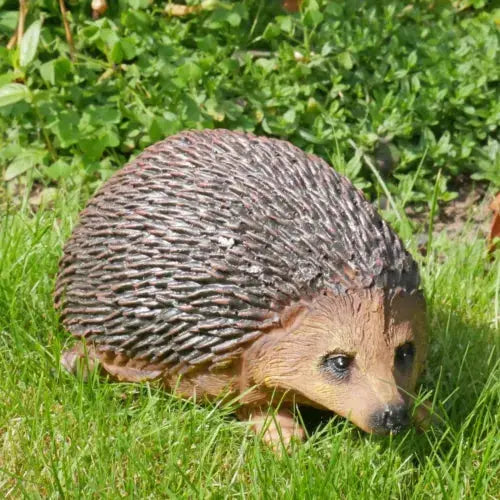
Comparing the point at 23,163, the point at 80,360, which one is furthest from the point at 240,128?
the point at 80,360

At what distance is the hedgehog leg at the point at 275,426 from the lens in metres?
3.39

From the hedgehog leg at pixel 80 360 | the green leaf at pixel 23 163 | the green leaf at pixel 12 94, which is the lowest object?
the green leaf at pixel 23 163

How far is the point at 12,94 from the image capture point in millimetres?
4582

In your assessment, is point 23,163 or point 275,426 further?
point 23,163

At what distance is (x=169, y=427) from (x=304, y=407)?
0.51 metres

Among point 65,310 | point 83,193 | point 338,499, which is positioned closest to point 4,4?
point 83,193

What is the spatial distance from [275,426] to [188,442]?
1.00ft

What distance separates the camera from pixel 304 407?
3.62m

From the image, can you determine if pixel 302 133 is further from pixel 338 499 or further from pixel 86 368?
pixel 338 499

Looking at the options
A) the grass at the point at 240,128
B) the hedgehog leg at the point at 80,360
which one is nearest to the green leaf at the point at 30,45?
the grass at the point at 240,128

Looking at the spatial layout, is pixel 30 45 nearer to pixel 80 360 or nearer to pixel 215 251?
pixel 80 360

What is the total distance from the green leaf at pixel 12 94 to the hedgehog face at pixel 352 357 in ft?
6.64

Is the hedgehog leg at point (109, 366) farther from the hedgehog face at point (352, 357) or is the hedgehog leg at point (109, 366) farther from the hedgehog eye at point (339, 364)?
the hedgehog eye at point (339, 364)

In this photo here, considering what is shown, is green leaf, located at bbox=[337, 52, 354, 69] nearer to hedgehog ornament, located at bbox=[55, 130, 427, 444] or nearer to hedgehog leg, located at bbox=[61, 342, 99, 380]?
hedgehog ornament, located at bbox=[55, 130, 427, 444]
